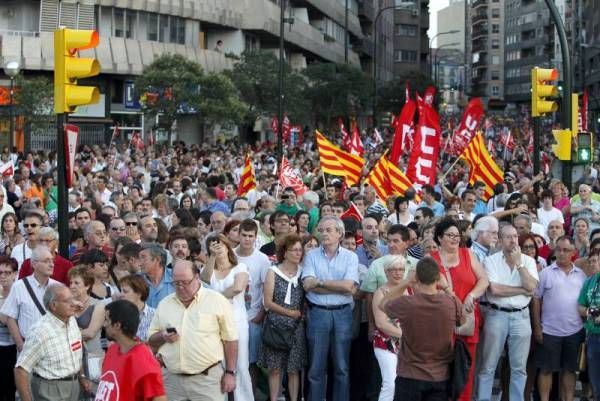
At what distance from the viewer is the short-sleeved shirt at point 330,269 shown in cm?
1057

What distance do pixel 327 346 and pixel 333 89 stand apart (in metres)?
52.5

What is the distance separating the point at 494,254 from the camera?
10727 millimetres

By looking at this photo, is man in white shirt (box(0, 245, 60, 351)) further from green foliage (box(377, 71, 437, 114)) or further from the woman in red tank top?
green foliage (box(377, 71, 437, 114))

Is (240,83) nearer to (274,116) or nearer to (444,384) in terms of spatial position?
(274,116)

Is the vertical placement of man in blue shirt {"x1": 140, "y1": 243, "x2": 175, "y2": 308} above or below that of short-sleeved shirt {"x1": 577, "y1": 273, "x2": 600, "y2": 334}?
above

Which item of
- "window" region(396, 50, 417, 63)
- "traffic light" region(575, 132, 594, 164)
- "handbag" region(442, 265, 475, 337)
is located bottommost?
"handbag" region(442, 265, 475, 337)

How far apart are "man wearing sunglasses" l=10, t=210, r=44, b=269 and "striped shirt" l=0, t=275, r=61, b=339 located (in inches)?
74.2

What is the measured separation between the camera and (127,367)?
22.4ft

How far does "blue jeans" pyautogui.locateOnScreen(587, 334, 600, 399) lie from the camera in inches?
411

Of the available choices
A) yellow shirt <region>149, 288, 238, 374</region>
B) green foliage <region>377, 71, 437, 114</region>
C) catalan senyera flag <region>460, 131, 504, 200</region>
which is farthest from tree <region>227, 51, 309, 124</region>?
yellow shirt <region>149, 288, 238, 374</region>

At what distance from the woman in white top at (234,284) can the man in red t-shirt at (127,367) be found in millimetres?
3009

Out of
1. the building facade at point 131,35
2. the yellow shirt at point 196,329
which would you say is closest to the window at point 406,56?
the building facade at point 131,35

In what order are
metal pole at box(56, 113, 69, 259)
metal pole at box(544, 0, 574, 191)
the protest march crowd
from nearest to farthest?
the protest march crowd < metal pole at box(56, 113, 69, 259) < metal pole at box(544, 0, 574, 191)

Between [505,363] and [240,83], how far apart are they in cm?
4074
